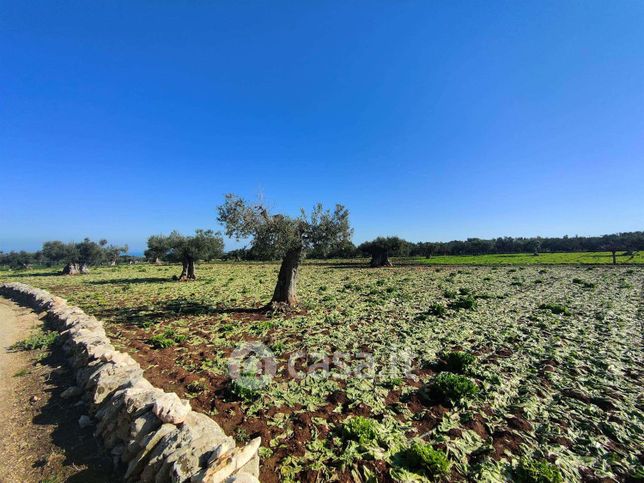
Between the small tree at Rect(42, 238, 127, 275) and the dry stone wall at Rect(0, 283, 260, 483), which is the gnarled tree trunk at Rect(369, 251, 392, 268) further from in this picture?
the dry stone wall at Rect(0, 283, 260, 483)

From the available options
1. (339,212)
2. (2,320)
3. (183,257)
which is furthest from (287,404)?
(183,257)

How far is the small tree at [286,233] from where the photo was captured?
18.4 meters

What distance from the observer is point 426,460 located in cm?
569

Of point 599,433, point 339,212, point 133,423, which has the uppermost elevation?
point 339,212

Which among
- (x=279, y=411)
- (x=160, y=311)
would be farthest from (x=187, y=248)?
(x=279, y=411)

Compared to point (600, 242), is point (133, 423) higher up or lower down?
lower down

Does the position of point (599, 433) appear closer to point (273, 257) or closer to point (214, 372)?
point (214, 372)

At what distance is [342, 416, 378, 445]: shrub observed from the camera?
6.50 m

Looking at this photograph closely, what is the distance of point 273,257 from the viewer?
19.1 m

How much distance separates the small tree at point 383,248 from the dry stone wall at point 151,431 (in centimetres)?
6003

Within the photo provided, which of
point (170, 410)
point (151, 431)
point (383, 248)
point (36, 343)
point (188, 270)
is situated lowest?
point (151, 431)

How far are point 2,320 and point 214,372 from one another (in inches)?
727

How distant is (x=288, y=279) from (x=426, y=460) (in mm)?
14458

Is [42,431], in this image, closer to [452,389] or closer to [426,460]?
[426,460]
